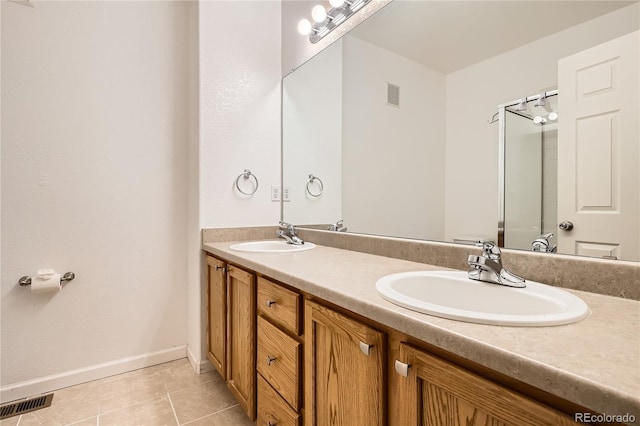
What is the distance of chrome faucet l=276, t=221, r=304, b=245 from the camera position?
1.79 meters

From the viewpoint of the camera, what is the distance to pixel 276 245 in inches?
74.0

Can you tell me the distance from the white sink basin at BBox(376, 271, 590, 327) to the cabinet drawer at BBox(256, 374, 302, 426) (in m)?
0.56

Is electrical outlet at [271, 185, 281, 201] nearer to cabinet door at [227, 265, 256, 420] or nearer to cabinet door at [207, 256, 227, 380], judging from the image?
cabinet door at [207, 256, 227, 380]

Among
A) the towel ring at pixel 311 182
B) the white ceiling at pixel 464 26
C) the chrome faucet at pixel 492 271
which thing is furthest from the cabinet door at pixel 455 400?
the towel ring at pixel 311 182

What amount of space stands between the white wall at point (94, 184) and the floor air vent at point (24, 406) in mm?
67

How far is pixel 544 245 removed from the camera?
2.85 feet

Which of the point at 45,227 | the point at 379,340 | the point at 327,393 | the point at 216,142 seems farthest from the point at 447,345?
the point at 45,227

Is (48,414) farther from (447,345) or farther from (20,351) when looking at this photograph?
(447,345)

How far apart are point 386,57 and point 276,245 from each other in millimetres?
1218

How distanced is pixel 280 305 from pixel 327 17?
1587mm

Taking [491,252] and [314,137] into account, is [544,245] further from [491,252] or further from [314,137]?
[314,137]

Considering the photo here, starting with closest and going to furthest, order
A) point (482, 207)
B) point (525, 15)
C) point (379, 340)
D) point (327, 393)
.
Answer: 1. point (379, 340)
2. point (327, 393)
3. point (525, 15)
4. point (482, 207)

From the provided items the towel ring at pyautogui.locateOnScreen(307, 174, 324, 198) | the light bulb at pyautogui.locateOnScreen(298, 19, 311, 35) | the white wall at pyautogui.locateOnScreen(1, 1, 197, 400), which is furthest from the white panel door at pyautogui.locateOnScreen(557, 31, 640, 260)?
the white wall at pyautogui.locateOnScreen(1, 1, 197, 400)

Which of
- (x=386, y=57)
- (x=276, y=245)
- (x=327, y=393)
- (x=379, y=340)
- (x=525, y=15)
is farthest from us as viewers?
(x=276, y=245)
